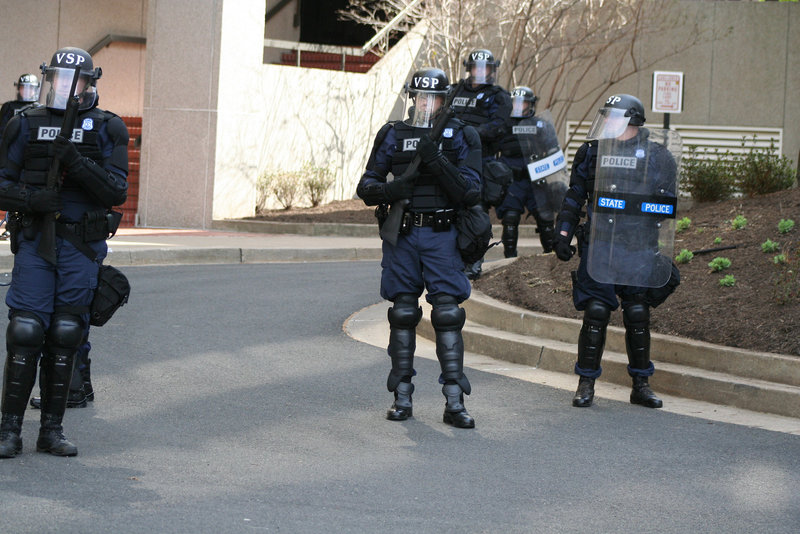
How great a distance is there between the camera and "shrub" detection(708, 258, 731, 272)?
29.8 feet

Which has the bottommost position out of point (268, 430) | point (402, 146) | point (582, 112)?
point (268, 430)

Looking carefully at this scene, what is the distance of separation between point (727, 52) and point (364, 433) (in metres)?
17.9

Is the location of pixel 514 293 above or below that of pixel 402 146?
below

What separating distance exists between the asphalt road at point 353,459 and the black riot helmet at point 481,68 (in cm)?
344

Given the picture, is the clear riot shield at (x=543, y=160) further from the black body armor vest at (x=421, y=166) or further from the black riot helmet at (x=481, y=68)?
the black body armor vest at (x=421, y=166)

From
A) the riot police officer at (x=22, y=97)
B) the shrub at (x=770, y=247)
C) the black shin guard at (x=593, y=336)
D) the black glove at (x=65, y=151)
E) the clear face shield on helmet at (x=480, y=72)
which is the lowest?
the black shin guard at (x=593, y=336)

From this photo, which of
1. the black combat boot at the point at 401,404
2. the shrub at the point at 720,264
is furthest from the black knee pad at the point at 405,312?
the shrub at the point at 720,264

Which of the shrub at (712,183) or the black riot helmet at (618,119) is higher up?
the black riot helmet at (618,119)

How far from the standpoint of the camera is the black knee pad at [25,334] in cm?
537

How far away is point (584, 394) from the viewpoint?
23.3ft

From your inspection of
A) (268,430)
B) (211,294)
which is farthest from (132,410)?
(211,294)

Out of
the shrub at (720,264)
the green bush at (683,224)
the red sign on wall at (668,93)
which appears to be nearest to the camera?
the shrub at (720,264)

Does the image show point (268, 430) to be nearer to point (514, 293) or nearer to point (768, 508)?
point (768, 508)

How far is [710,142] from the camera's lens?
884 inches
